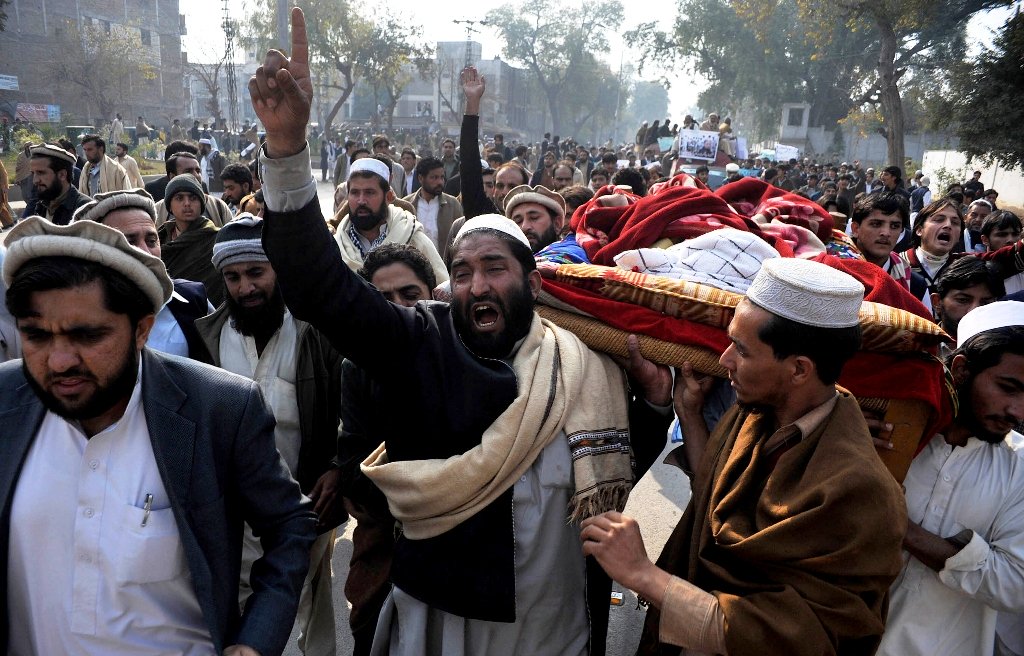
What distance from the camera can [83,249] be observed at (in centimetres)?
162

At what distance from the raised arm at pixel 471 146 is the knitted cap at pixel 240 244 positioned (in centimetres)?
186

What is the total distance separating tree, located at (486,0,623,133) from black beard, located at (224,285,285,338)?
70483 mm

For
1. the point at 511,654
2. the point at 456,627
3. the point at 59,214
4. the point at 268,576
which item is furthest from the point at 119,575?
the point at 59,214

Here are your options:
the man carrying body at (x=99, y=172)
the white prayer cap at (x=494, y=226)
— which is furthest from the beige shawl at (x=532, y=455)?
the man carrying body at (x=99, y=172)

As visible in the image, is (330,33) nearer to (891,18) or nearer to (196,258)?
(891,18)

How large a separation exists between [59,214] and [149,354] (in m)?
4.61

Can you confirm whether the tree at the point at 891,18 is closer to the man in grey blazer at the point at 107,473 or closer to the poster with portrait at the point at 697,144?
the poster with portrait at the point at 697,144

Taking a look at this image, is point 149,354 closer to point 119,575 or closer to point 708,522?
point 119,575

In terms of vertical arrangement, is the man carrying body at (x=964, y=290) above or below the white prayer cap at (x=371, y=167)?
below

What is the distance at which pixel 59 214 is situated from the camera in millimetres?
5578

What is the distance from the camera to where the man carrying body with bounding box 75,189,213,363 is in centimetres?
305

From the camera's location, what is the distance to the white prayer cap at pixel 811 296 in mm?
1781

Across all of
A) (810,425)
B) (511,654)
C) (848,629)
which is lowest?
(511,654)

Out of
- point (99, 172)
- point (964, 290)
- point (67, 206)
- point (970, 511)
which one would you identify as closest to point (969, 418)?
point (970, 511)
